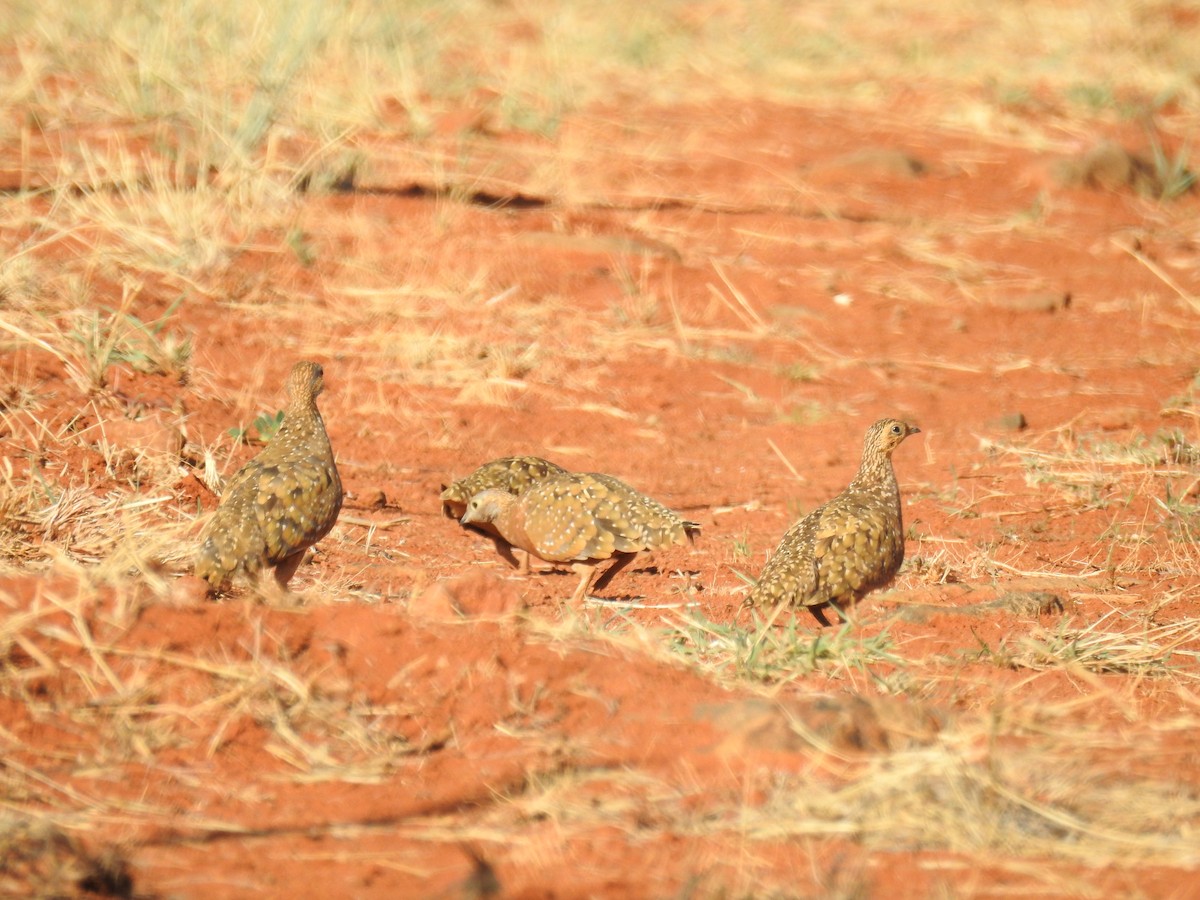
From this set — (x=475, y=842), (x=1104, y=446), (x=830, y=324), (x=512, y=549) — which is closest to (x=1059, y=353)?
(x=830, y=324)

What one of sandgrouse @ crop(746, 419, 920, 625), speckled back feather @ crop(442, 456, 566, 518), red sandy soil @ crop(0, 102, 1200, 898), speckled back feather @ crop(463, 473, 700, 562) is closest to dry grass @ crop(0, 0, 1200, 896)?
red sandy soil @ crop(0, 102, 1200, 898)

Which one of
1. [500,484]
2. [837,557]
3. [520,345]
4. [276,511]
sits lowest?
[520,345]

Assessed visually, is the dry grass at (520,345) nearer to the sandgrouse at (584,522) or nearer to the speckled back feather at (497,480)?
the sandgrouse at (584,522)

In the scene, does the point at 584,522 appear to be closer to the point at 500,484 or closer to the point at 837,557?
the point at 500,484

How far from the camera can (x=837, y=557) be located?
5.79 meters

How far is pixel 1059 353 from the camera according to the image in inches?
408

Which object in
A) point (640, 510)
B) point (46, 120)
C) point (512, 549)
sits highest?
point (46, 120)

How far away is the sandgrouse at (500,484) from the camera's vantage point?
22.1ft

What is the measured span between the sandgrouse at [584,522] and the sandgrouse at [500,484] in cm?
18

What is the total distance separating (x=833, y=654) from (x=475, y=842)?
65.2 inches

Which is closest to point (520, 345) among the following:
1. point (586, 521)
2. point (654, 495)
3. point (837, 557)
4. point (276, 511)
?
point (654, 495)

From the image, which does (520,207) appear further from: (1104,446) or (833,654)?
(833,654)

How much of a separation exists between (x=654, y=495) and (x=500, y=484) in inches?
51.2

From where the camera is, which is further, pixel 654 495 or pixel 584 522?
pixel 654 495
